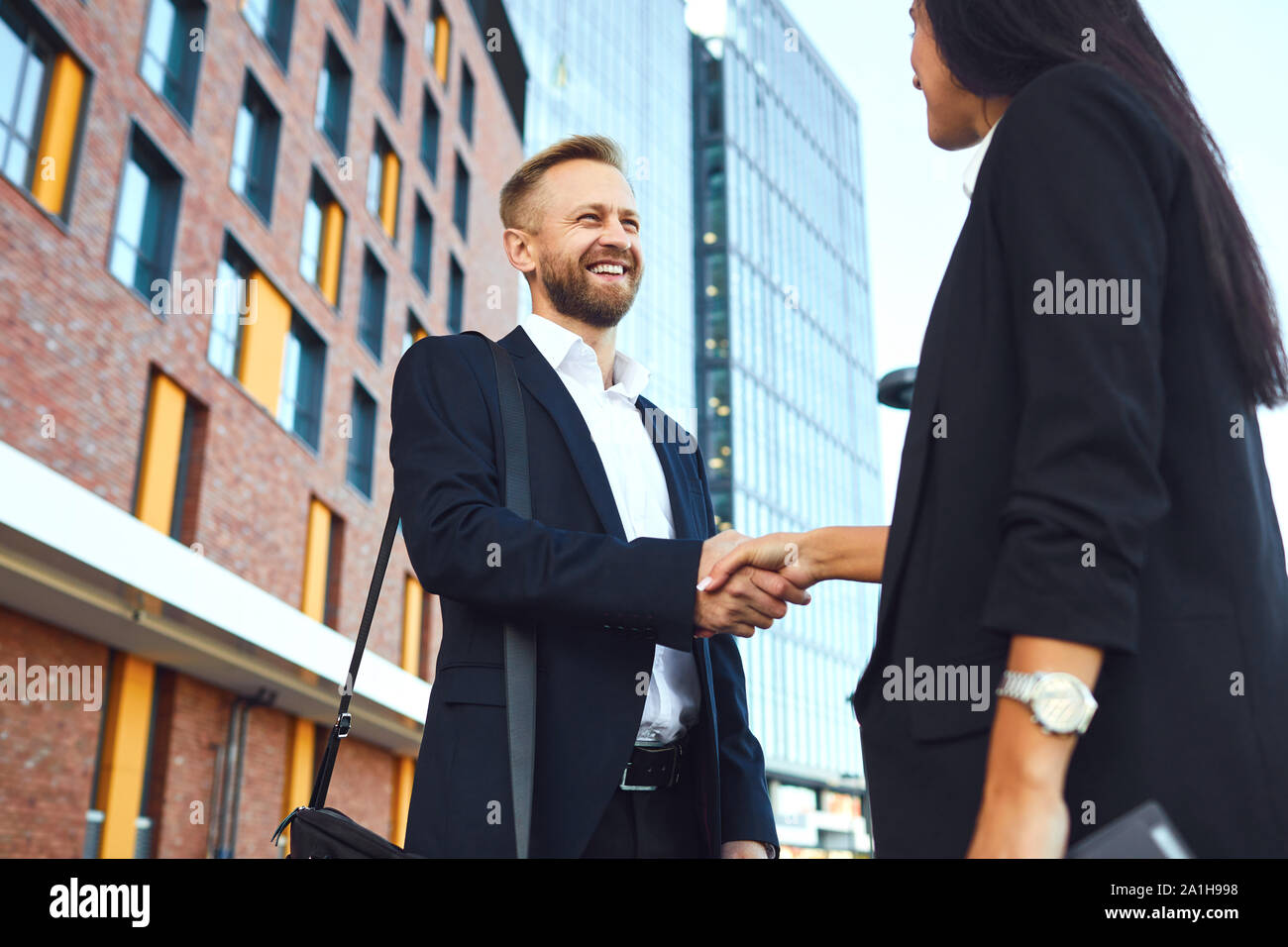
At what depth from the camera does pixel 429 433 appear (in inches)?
89.1

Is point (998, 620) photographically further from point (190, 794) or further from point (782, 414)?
point (782, 414)

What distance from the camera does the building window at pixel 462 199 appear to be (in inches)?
1092

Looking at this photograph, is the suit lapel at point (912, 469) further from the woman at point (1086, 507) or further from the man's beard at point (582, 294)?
the man's beard at point (582, 294)

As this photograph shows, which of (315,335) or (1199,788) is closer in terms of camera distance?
(1199,788)

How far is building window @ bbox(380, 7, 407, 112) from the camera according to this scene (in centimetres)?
2356

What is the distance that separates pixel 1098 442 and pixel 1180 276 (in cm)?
31

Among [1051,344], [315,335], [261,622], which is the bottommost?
[1051,344]

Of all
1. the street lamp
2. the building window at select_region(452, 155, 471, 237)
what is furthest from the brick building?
the street lamp

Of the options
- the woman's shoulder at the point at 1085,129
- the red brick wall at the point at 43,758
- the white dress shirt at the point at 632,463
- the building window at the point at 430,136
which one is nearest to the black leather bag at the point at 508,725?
the white dress shirt at the point at 632,463

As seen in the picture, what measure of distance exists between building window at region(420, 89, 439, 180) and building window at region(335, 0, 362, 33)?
419cm

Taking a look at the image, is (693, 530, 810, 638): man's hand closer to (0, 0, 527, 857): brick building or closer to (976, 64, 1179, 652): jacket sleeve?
(976, 64, 1179, 652): jacket sleeve

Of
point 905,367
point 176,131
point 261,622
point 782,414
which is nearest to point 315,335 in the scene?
point 176,131
